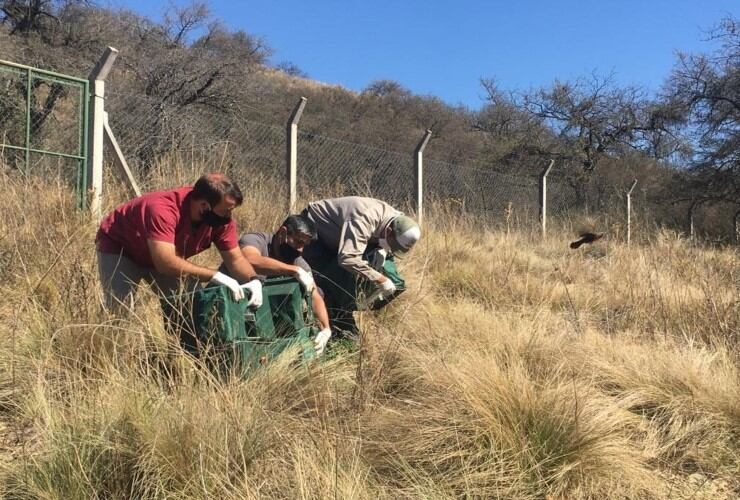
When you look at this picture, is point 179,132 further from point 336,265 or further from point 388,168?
point 336,265

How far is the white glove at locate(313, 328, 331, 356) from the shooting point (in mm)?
3249

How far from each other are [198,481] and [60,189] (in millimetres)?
3634

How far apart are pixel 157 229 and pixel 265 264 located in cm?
75

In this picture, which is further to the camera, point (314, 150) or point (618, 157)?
point (618, 157)

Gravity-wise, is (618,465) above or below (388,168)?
below

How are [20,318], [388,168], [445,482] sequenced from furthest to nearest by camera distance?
[388,168]
[20,318]
[445,482]

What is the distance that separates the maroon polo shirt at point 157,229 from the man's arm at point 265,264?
0.66 ft

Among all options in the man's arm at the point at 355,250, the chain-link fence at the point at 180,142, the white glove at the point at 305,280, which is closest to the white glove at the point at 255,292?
the white glove at the point at 305,280

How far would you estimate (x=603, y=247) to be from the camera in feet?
30.0

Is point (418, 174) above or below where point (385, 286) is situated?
above

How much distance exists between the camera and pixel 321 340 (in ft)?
11.2

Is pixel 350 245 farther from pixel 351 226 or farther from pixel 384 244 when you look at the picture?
pixel 384 244

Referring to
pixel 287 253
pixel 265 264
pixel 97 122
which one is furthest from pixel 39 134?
pixel 265 264

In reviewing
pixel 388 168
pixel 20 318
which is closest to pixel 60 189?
pixel 20 318
